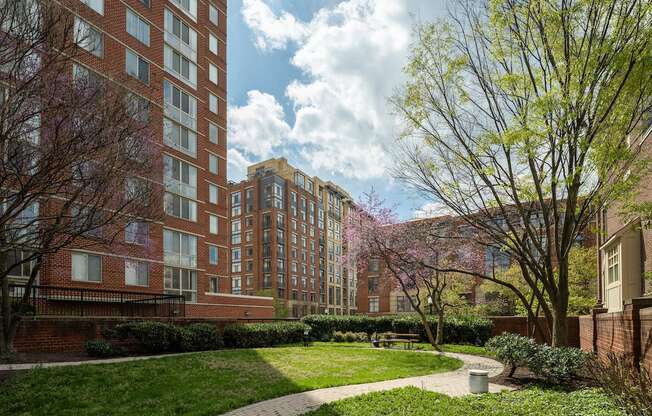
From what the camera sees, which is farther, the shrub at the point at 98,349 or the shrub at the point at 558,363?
the shrub at the point at 98,349

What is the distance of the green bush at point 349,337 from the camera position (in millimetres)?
26909

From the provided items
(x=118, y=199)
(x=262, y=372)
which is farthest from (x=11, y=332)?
(x=262, y=372)

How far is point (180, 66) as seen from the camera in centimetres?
3291

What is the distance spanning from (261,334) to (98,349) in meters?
7.43

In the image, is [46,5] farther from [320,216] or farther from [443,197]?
[320,216]

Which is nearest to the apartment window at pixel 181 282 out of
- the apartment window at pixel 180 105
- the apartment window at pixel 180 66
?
the apartment window at pixel 180 105

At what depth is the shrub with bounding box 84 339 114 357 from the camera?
1502 cm

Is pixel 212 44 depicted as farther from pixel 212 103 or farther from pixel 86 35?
pixel 86 35

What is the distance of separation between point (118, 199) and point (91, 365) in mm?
4527

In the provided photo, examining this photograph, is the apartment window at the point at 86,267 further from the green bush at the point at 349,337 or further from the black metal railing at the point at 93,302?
the green bush at the point at 349,337

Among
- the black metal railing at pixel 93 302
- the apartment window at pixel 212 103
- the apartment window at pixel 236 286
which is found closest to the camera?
the black metal railing at pixel 93 302

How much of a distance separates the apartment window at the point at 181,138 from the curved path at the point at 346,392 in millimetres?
23756

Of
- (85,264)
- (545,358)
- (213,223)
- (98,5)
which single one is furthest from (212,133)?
(545,358)

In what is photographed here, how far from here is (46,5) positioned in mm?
8336
